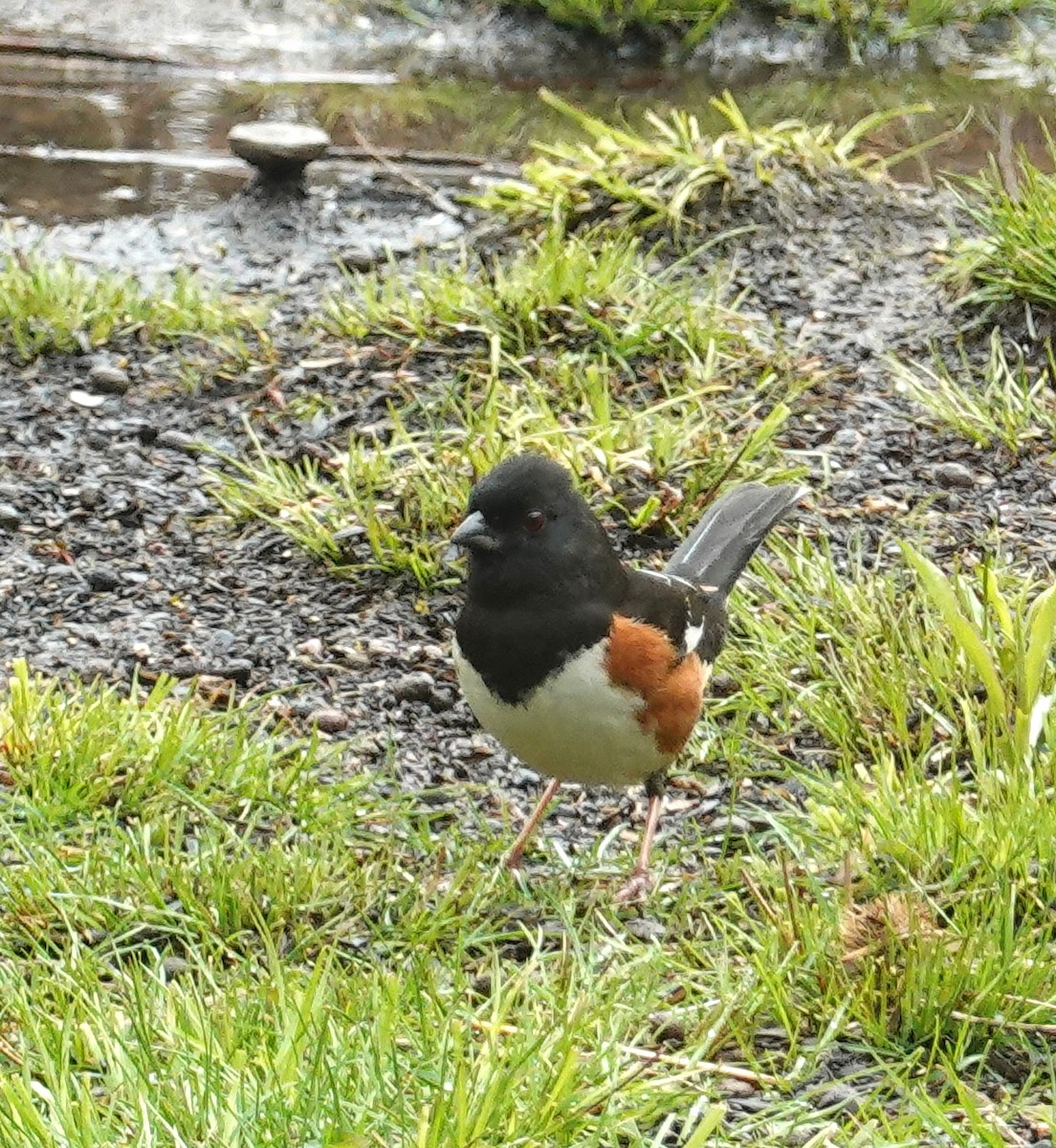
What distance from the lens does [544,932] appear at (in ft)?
11.2

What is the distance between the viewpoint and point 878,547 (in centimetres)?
490

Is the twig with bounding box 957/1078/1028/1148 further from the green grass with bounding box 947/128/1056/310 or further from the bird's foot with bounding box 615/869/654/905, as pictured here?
the green grass with bounding box 947/128/1056/310

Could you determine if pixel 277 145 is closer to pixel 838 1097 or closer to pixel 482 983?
pixel 482 983

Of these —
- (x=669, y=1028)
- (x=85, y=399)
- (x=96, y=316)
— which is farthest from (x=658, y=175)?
(x=669, y=1028)

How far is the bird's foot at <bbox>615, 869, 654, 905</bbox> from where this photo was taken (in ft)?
11.6

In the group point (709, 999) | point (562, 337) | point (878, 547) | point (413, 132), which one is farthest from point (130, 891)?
point (413, 132)

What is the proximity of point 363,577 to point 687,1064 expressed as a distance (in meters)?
2.39

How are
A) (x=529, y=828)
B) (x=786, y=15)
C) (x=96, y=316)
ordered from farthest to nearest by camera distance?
(x=786, y=15) → (x=96, y=316) → (x=529, y=828)

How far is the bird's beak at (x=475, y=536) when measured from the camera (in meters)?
3.53

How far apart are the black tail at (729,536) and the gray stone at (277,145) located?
383 cm

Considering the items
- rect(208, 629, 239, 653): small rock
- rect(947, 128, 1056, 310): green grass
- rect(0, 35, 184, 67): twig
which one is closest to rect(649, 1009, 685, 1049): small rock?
rect(208, 629, 239, 653): small rock

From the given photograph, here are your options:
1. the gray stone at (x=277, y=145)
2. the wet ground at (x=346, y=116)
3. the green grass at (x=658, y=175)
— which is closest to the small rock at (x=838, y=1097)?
the green grass at (x=658, y=175)

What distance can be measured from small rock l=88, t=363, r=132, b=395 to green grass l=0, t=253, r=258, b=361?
0.61 feet

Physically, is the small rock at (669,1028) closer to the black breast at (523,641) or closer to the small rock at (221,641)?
the black breast at (523,641)
